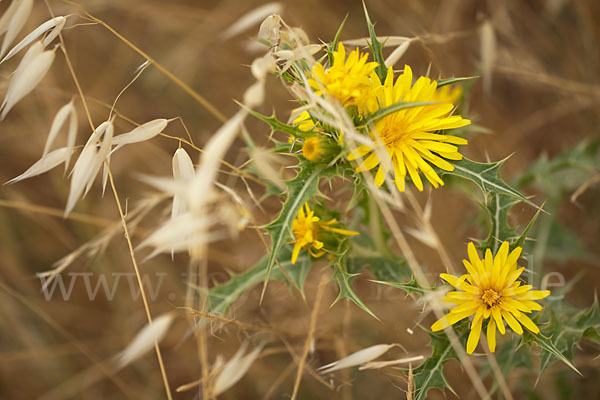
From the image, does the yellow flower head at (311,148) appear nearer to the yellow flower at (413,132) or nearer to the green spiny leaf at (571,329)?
the yellow flower at (413,132)

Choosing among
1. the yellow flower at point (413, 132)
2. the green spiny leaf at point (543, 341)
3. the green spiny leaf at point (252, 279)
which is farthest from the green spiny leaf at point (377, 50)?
the green spiny leaf at point (543, 341)

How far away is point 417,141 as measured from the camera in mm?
1085

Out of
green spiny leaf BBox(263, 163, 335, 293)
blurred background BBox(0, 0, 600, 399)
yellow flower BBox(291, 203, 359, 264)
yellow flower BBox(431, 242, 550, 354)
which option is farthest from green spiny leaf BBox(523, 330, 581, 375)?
blurred background BBox(0, 0, 600, 399)

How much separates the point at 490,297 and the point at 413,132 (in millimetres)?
386

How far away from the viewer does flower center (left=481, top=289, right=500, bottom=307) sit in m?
1.06

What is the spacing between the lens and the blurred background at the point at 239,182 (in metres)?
2.03

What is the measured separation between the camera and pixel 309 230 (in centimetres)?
121

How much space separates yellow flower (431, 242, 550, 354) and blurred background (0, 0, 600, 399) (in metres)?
0.73

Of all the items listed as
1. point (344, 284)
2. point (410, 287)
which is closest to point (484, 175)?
point (410, 287)

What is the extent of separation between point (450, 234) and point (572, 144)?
0.83 meters

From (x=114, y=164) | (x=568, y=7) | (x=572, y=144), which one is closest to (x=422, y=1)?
(x=568, y=7)

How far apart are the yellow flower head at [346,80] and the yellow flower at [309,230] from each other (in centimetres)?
32

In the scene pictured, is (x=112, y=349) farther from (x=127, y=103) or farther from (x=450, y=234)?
(x=450, y=234)

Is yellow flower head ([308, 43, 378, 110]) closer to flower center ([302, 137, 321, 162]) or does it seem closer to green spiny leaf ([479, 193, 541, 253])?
flower center ([302, 137, 321, 162])
